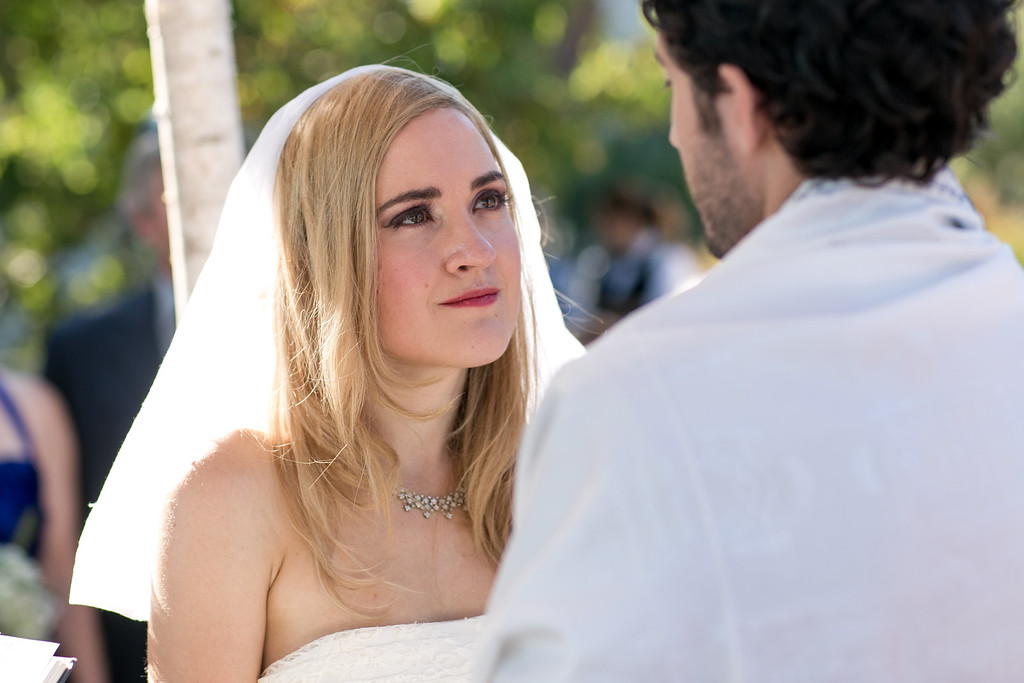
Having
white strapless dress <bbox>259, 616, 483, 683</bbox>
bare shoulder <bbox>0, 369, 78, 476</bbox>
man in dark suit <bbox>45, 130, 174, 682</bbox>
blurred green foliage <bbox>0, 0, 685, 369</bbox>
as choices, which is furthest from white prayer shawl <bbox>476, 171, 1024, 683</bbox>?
blurred green foliage <bbox>0, 0, 685, 369</bbox>

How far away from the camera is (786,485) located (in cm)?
128

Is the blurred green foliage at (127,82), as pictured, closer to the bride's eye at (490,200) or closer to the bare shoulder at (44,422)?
the bare shoulder at (44,422)

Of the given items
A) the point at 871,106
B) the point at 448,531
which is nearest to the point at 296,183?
the point at 448,531

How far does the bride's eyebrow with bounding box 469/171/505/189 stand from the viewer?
2469mm

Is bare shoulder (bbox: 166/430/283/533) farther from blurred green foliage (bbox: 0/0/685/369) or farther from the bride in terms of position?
blurred green foliage (bbox: 0/0/685/369)

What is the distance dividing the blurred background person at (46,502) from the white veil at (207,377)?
2.00 feet

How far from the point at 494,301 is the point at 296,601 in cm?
78

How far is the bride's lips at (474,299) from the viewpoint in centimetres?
239

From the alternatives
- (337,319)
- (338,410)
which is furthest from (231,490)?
(337,319)

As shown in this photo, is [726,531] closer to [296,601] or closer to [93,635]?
[296,601]

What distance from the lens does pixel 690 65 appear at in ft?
4.88

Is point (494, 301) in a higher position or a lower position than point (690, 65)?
lower

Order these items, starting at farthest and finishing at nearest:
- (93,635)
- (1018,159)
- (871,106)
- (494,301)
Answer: (1018,159), (93,635), (494,301), (871,106)

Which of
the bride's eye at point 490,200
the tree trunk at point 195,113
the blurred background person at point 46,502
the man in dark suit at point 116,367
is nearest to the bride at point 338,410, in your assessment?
the bride's eye at point 490,200
